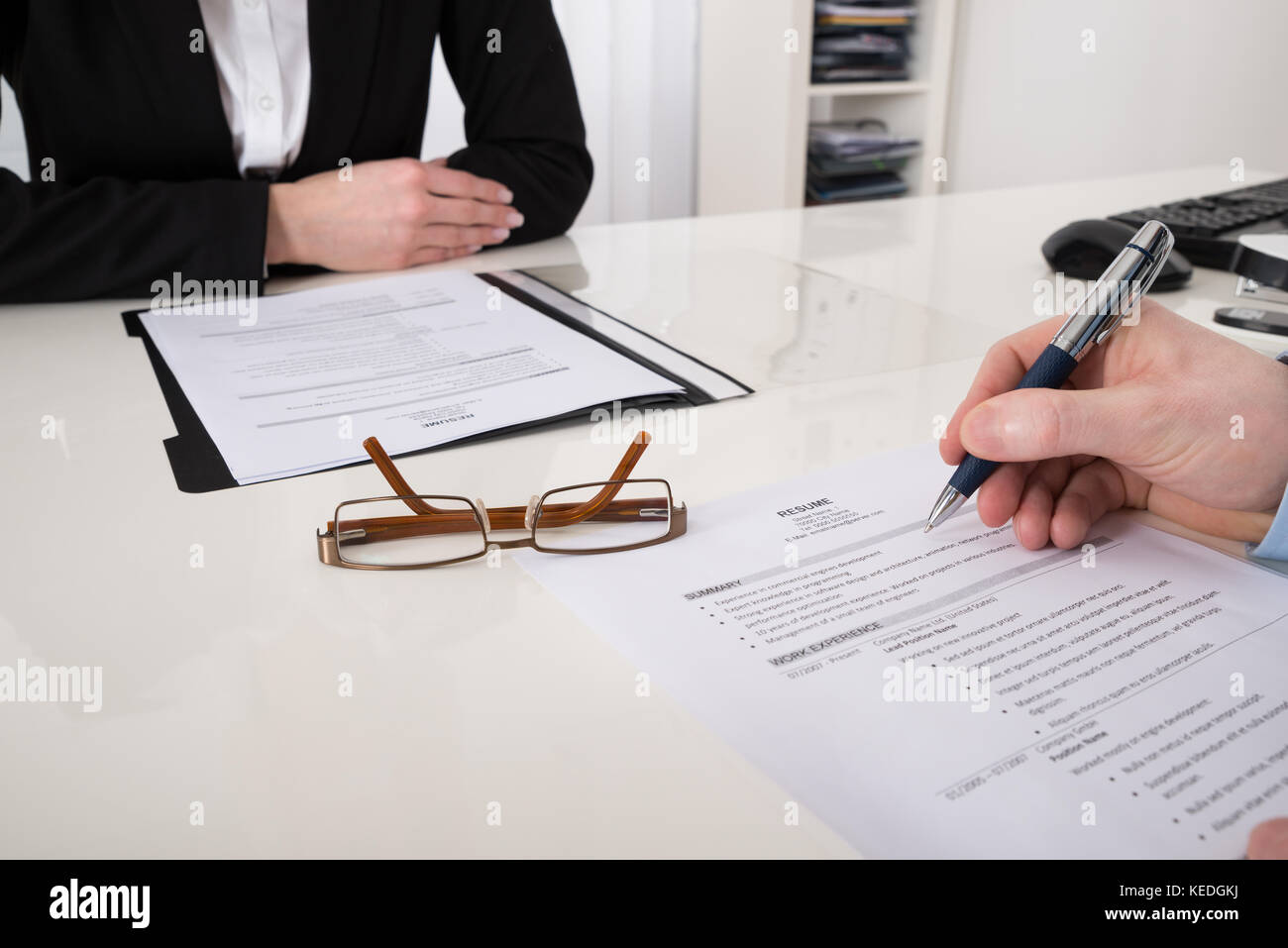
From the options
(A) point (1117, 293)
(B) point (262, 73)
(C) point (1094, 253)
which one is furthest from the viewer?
(B) point (262, 73)

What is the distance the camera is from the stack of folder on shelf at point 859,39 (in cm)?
292

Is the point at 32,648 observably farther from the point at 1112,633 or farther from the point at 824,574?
the point at 1112,633

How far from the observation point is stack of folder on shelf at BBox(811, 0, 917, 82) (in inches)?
115

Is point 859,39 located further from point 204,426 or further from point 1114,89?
point 204,426

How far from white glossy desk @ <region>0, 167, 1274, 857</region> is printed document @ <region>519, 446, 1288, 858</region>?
0.07ft

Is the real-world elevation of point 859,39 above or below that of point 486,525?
above

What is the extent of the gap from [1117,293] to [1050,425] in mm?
94

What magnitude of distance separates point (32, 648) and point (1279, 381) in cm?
62

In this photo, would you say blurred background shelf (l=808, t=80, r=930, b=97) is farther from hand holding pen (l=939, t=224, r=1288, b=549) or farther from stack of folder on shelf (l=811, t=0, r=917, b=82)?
hand holding pen (l=939, t=224, r=1288, b=549)

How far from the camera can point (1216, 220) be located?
1.16 metres

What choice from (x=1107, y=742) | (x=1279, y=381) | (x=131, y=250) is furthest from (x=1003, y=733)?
(x=131, y=250)

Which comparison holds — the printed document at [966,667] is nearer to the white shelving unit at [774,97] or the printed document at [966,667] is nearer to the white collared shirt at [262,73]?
the white collared shirt at [262,73]

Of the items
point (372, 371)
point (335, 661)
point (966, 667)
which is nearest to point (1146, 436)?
point (966, 667)

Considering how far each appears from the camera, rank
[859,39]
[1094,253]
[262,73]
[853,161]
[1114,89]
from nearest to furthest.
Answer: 1. [1094,253]
2. [262,73]
3. [1114,89]
4. [859,39]
5. [853,161]
